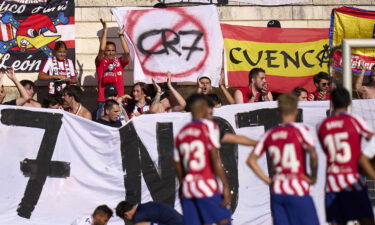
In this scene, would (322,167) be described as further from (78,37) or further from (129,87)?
(78,37)

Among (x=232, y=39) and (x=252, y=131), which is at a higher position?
(x=232, y=39)

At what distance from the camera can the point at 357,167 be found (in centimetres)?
982

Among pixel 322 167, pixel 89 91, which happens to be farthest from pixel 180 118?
pixel 89 91

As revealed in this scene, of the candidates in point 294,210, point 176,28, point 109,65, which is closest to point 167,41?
point 176,28

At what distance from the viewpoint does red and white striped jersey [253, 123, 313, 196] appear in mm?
9484

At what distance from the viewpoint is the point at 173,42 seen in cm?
1530

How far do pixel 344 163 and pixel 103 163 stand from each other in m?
4.41

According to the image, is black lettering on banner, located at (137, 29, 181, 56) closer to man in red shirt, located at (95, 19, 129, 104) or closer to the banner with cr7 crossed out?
man in red shirt, located at (95, 19, 129, 104)

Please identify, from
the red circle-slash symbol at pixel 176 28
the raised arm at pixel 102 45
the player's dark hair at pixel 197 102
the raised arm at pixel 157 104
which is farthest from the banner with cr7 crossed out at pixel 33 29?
the player's dark hair at pixel 197 102

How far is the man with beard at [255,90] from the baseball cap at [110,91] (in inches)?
73.9

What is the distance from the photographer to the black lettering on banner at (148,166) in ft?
43.1

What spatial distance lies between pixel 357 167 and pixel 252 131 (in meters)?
3.59

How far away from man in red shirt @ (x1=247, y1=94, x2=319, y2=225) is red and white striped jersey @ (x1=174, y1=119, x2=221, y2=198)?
1.48 ft

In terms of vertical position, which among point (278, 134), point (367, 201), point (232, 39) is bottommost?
point (367, 201)
